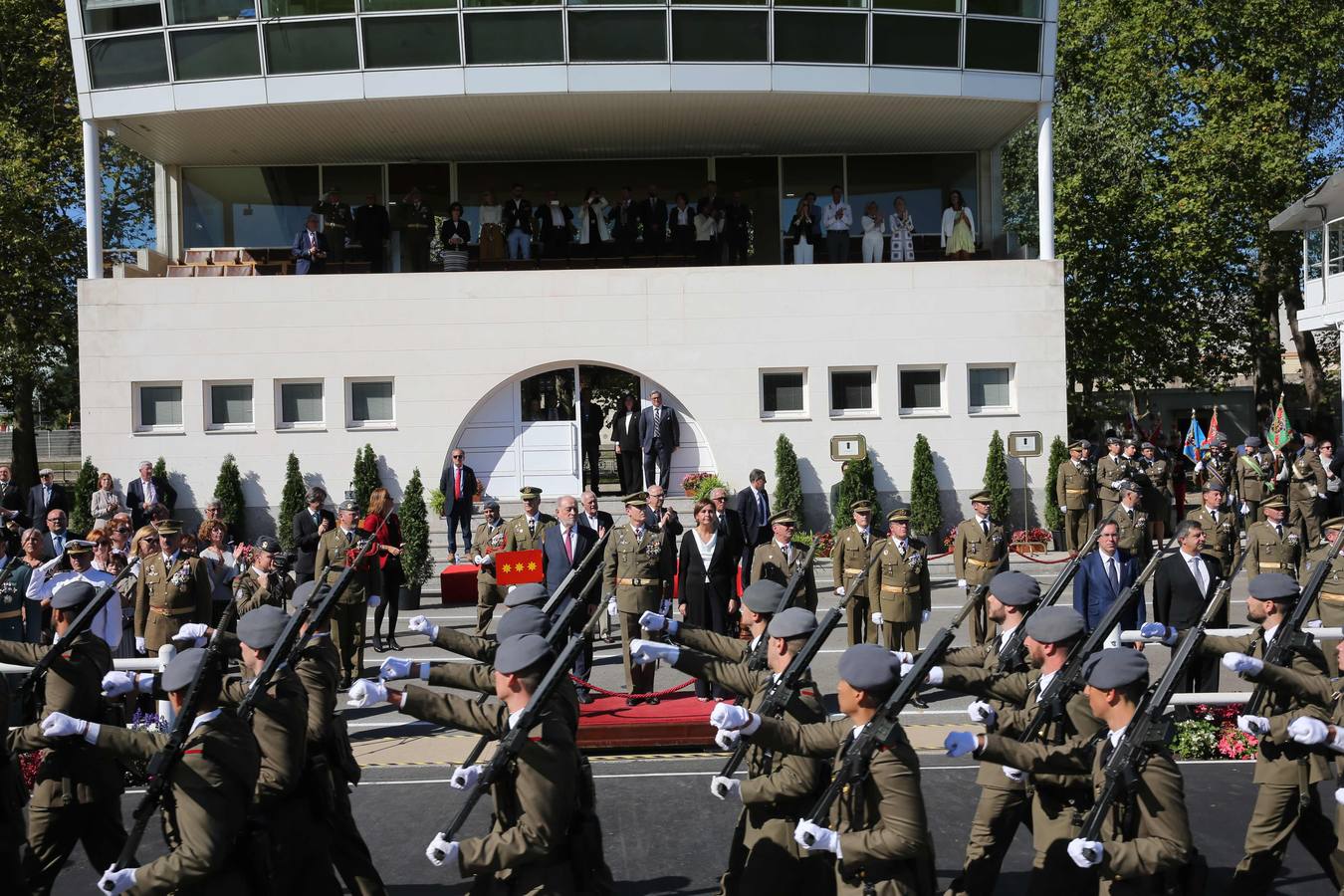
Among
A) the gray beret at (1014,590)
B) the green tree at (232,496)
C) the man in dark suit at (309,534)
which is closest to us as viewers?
the gray beret at (1014,590)

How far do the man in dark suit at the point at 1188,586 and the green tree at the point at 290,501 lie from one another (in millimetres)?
16092

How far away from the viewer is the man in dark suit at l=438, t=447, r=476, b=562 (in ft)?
70.5

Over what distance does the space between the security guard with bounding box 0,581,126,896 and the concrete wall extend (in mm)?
16847

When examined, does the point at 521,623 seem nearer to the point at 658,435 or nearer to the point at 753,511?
the point at 753,511

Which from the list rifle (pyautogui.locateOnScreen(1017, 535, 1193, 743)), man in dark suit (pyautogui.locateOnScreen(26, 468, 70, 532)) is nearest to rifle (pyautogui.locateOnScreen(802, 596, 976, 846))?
rifle (pyautogui.locateOnScreen(1017, 535, 1193, 743))

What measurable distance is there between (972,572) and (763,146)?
15.5 meters

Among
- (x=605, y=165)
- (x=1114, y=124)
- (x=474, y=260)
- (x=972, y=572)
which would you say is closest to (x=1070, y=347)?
(x=1114, y=124)

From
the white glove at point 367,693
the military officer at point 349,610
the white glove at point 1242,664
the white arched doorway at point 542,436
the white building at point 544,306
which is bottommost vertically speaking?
the military officer at point 349,610

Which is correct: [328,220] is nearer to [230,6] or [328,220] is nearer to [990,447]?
[230,6]

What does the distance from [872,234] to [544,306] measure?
7.13 meters

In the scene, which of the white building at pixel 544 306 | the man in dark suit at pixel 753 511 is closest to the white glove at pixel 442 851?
the man in dark suit at pixel 753 511

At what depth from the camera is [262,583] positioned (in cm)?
1164

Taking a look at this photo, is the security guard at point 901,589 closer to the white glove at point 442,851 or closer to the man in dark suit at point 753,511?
the man in dark suit at point 753,511

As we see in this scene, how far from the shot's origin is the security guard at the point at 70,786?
6707 mm
